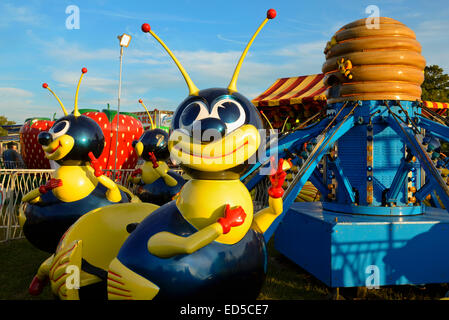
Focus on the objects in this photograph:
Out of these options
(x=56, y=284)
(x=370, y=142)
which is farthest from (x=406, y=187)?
(x=56, y=284)

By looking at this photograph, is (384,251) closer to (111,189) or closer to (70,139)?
(111,189)

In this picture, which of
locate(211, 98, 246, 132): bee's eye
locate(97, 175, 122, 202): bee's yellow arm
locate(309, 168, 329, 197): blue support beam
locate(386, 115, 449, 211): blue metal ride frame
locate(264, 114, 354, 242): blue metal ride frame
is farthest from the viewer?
locate(309, 168, 329, 197): blue support beam

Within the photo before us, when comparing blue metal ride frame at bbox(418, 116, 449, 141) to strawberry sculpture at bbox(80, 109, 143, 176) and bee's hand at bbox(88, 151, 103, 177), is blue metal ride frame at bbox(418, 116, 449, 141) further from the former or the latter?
strawberry sculpture at bbox(80, 109, 143, 176)

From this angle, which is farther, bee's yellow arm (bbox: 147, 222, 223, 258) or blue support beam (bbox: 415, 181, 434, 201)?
blue support beam (bbox: 415, 181, 434, 201)

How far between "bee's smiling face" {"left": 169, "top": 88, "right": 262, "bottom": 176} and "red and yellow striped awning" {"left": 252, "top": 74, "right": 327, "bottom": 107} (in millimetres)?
9525

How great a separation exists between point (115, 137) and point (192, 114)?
11.3 meters

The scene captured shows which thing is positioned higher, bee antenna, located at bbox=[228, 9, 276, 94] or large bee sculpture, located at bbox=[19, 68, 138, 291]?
bee antenna, located at bbox=[228, 9, 276, 94]

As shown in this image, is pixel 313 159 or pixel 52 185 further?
pixel 52 185

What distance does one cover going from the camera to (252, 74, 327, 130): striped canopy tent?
12086 mm

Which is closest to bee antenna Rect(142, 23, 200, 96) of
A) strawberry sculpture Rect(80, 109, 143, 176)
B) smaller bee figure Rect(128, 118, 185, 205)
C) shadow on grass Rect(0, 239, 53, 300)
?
shadow on grass Rect(0, 239, 53, 300)

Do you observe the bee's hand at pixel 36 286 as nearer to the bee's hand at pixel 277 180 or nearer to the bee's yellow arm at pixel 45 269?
the bee's yellow arm at pixel 45 269

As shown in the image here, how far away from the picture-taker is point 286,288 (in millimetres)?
4379

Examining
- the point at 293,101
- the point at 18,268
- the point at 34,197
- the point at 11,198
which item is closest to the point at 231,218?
the point at 34,197

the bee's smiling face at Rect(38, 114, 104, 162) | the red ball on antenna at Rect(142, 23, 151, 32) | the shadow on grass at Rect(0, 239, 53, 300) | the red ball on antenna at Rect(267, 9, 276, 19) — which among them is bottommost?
the shadow on grass at Rect(0, 239, 53, 300)
